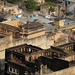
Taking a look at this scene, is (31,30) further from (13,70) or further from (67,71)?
(67,71)

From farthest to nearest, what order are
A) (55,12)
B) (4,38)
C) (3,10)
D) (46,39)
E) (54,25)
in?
(55,12) < (3,10) < (54,25) < (46,39) < (4,38)

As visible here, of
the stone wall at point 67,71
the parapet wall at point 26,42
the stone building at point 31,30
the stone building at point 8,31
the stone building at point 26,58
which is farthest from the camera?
the stone building at point 8,31

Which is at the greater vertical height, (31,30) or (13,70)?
(31,30)

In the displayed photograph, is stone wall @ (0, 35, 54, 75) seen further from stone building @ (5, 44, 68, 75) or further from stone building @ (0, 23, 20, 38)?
stone building @ (5, 44, 68, 75)

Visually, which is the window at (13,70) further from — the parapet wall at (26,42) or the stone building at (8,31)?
the stone building at (8,31)

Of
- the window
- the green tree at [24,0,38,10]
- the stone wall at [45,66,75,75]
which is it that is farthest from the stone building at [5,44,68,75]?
the green tree at [24,0,38,10]

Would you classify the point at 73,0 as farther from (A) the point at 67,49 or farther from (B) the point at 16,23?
(A) the point at 67,49

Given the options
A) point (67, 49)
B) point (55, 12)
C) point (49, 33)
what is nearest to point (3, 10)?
point (55, 12)

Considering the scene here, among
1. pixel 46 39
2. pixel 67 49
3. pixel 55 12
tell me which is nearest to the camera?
pixel 67 49

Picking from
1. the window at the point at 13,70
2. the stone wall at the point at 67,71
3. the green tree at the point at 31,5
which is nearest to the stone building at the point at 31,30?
the window at the point at 13,70

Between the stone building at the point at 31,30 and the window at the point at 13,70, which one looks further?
the stone building at the point at 31,30

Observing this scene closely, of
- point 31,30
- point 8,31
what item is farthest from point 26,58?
point 8,31
